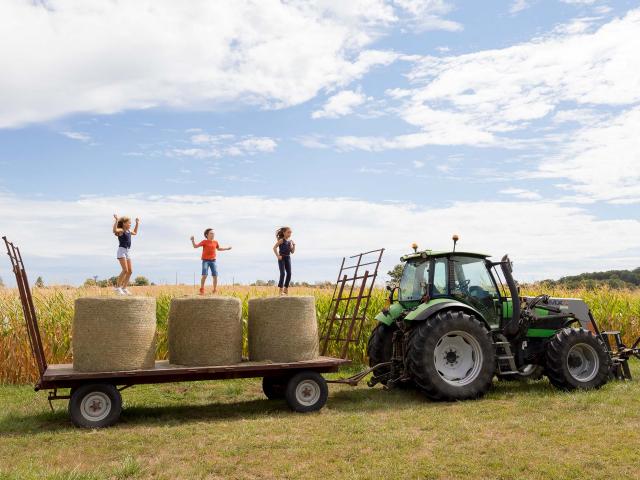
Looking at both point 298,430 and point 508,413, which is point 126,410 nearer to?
point 298,430

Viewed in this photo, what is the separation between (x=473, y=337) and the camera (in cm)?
953

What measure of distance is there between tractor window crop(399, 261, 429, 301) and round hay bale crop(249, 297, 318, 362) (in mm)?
1976

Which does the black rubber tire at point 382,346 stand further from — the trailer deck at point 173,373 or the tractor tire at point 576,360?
the tractor tire at point 576,360

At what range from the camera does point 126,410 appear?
9438 mm

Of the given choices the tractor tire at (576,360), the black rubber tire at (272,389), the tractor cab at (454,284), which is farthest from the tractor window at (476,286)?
the black rubber tire at (272,389)

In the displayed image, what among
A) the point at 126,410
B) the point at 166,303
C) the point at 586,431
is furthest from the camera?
the point at 166,303

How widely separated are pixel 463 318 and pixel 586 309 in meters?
3.11

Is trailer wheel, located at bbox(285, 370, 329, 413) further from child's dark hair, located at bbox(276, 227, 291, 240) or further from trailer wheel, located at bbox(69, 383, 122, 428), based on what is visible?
child's dark hair, located at bbox(276, 227, 291, 240)

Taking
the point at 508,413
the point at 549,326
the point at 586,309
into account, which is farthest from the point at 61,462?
the point at 586,309

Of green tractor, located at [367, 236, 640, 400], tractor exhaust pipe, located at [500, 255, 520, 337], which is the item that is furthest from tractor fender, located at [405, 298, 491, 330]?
tractor exhaust pipe, located at [500, 255, 520, 337]

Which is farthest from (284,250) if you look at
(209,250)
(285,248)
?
(209,250)

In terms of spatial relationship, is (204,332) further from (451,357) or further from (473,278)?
(473,278)

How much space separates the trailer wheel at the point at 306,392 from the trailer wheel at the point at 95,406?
7.21ft

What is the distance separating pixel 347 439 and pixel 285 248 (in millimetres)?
5965
